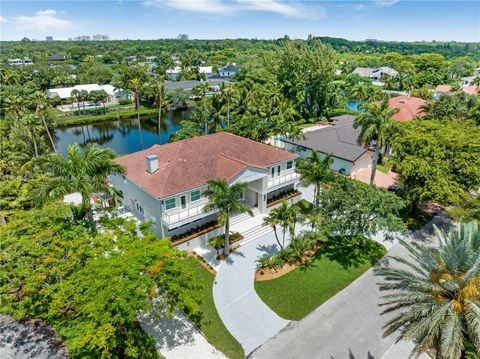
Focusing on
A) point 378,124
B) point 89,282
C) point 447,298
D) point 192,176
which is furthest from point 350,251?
point 89,282

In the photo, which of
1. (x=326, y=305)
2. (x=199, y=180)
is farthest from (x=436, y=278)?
(x=199, y=180)

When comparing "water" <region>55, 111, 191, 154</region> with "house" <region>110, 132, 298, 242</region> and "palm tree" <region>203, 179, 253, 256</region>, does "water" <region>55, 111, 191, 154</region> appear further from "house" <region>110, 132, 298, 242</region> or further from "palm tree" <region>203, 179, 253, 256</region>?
"palm tree" <region>203, 179, 253, 256</region>

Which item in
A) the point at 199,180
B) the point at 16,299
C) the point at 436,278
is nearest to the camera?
the point at 436,278

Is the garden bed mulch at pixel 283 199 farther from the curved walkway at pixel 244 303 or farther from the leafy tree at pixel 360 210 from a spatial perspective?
the leafy tree at pixel 360 210

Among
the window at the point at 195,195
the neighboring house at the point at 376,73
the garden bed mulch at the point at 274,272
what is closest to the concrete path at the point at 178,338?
the garden bed mulch at the point at 274,272

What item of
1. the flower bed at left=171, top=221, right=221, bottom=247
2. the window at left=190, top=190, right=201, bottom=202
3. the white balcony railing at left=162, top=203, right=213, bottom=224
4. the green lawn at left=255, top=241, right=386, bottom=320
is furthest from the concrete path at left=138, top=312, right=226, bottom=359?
the window at left=190, top=190, right=201, bottom=202

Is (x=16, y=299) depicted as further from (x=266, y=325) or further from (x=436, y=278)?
(x=436, y=278)

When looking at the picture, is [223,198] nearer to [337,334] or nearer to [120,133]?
[337,334]
